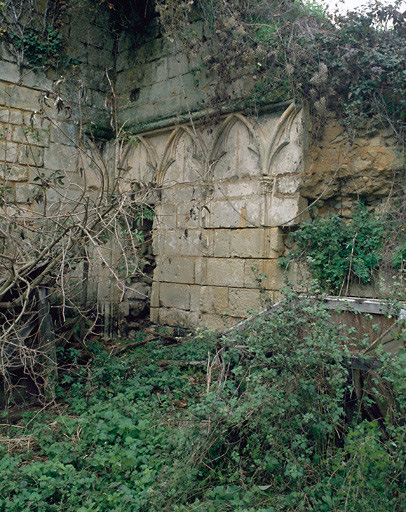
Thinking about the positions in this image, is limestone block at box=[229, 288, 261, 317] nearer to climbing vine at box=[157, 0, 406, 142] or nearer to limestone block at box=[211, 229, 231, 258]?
limestone block at box=[211, 229, 231, 258]

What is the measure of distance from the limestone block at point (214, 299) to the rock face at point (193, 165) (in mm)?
13

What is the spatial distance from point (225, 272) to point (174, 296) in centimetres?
94

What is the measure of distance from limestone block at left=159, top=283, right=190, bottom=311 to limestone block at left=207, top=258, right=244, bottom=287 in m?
0.44

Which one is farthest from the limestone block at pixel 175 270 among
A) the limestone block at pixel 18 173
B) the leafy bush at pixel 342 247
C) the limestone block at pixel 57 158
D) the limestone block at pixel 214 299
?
the limestone block at pixel 18 173

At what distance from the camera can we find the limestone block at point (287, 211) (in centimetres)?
494

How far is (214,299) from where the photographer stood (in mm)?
5664

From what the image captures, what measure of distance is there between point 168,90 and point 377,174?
10.2ft

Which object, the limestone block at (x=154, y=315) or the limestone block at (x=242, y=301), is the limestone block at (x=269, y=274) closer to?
the limestone block at (x=242, y=301)

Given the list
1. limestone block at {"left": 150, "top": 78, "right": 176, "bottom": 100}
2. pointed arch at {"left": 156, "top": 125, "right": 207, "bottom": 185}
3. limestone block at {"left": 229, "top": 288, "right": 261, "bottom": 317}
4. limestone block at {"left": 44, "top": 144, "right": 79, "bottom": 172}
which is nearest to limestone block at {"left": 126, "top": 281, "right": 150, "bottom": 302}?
pointed arch at {"left": 156, "top": 125, "right": 207, "bottom": 185}

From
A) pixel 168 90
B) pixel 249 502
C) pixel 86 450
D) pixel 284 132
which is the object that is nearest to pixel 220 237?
pixel 284 132

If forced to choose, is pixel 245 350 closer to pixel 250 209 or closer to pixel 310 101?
pixel 250 209

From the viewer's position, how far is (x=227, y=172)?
18.3 feet

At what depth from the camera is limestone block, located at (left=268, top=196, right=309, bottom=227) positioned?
195 inches

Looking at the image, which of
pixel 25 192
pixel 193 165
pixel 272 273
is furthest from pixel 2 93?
pixel 272 273
